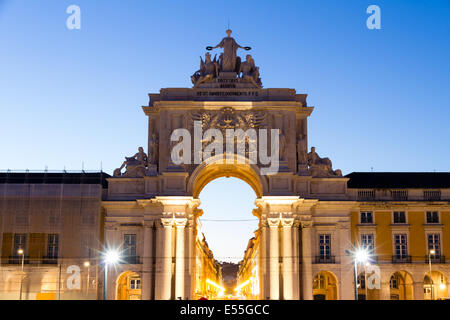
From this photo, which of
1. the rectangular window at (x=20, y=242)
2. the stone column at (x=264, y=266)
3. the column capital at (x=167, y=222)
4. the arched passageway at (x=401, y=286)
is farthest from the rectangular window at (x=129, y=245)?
the arched passageway at (x=401, y=286)

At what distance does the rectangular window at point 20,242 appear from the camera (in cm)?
5700

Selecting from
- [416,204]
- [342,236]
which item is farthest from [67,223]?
[416,204]

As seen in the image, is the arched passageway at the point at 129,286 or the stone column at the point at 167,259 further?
the arched passageway at the point at 129,286

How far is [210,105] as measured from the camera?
59031mm

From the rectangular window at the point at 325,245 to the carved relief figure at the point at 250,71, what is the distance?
15579 millimetres

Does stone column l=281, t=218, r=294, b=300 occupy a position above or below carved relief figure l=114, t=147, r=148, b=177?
below

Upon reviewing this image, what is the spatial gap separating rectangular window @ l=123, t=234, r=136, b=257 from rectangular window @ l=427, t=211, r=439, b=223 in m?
27.9

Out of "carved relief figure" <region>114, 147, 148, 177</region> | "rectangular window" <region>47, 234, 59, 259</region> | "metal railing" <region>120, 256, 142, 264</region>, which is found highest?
"carved relief figure" <region>114, 147, 148, 177</region>

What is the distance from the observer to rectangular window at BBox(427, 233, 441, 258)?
58969 millimetres

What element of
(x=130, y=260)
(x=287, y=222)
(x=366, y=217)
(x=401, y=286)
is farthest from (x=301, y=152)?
(x=130, y=260)

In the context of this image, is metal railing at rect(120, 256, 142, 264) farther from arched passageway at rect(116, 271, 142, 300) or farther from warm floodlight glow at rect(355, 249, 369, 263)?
warm floodlight glow at rect(355, 249, 369, 263)

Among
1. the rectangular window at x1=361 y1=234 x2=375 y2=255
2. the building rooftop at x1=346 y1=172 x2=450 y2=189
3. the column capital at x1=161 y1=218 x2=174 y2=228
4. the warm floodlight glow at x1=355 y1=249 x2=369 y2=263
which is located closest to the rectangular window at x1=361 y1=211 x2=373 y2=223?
the rectangular window at x1=361 y1=234 x2=375 y2=255

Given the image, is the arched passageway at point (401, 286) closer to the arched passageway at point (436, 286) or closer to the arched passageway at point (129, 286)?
the arched passageway at point (436, 286)
